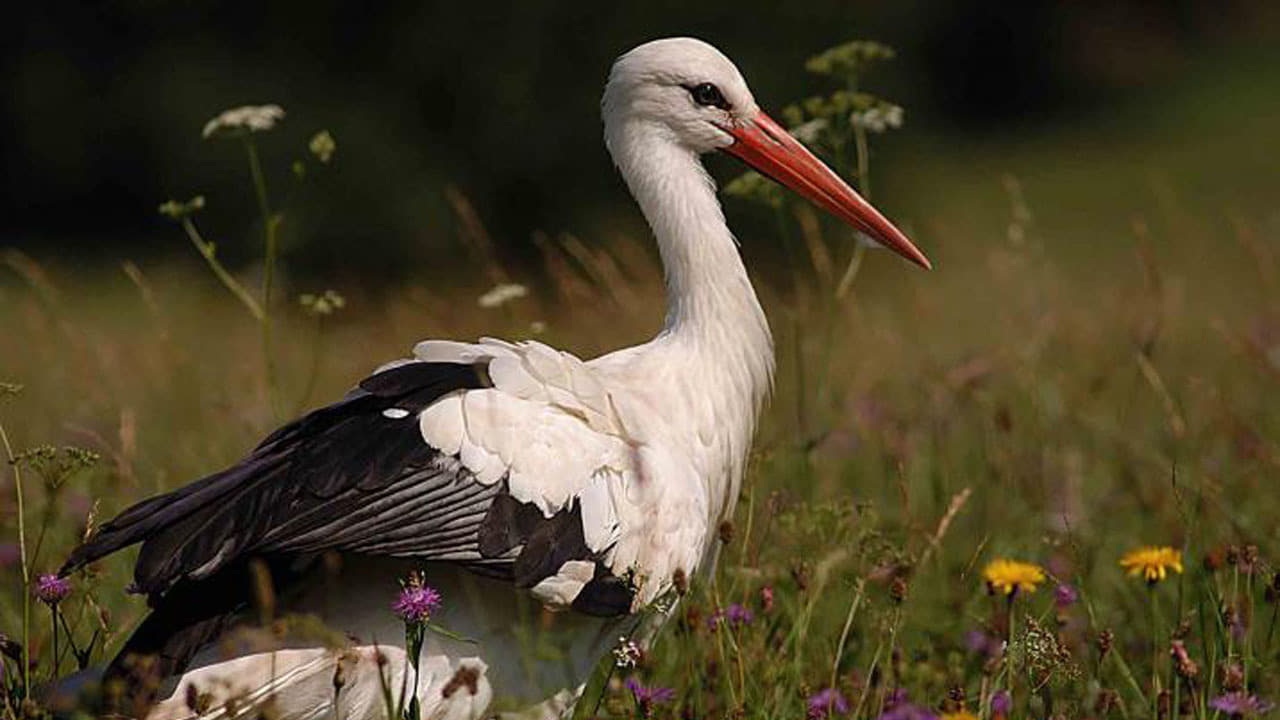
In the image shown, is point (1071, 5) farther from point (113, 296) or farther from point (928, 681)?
point (928, 681)

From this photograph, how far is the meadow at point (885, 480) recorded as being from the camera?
11.8 ft

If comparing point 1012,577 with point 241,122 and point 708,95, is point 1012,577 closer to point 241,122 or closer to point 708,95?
point 708,95

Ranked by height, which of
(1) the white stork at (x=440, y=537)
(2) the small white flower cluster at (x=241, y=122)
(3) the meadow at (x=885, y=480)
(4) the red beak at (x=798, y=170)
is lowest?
(3) the meadow at (x=885, y=480)

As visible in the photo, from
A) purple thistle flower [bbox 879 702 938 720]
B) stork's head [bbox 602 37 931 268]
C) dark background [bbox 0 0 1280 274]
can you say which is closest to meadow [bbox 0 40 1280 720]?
purple thistle flower [bbox 879 702 938 720]

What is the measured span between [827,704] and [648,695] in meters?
0.37

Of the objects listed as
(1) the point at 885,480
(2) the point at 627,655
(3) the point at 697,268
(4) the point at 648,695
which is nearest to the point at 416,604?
(2) the point at 627,655

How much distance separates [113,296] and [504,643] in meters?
13.0

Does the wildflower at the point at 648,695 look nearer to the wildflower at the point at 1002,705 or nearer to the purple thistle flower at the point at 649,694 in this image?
the purple thistle flower at the point at 649,694

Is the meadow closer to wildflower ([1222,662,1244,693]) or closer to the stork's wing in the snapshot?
wildflower ([1222,662,1244,693])

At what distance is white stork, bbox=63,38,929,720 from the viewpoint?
3256 mm

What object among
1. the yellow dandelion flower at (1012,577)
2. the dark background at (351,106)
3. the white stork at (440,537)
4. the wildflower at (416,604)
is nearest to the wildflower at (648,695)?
the white stork at (440,537)

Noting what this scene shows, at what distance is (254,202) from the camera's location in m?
15.5

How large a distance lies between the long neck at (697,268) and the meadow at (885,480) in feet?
0.61

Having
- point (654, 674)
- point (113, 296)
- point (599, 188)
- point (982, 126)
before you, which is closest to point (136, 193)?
point (113, 296)
